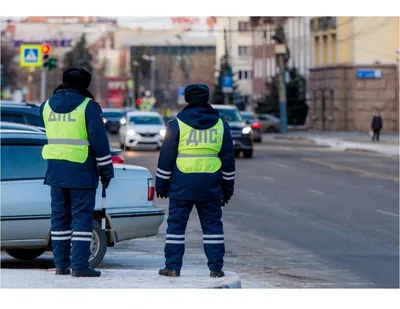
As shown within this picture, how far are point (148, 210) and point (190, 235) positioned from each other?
4.32 meters

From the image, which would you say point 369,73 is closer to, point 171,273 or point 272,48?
point 272,48

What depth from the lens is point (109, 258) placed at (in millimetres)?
15219

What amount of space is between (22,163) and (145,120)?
35846mm

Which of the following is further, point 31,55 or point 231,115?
point 231,115

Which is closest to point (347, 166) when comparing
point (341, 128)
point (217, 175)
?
point (217, 175)

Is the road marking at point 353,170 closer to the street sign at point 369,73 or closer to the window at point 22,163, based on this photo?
the window at point 22,163

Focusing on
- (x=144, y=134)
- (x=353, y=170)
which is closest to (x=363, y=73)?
(x=144, y=134)

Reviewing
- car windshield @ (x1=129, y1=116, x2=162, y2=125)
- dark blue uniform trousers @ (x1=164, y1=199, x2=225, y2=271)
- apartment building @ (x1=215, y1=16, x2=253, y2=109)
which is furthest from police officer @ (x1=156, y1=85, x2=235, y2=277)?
apartment building @ (x1=215, y1=16, x2=253, y2=109)

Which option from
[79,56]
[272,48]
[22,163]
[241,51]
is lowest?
[22,163]

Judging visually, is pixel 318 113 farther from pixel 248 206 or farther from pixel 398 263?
pixel 398 263

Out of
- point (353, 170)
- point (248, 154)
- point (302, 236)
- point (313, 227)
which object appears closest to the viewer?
point (302, 236)

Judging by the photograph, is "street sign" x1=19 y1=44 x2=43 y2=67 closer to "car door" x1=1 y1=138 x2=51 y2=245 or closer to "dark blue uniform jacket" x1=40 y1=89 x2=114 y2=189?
"car door" x1=1 y1=138 x2=51 y2=245

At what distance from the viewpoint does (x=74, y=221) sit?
432 inches
